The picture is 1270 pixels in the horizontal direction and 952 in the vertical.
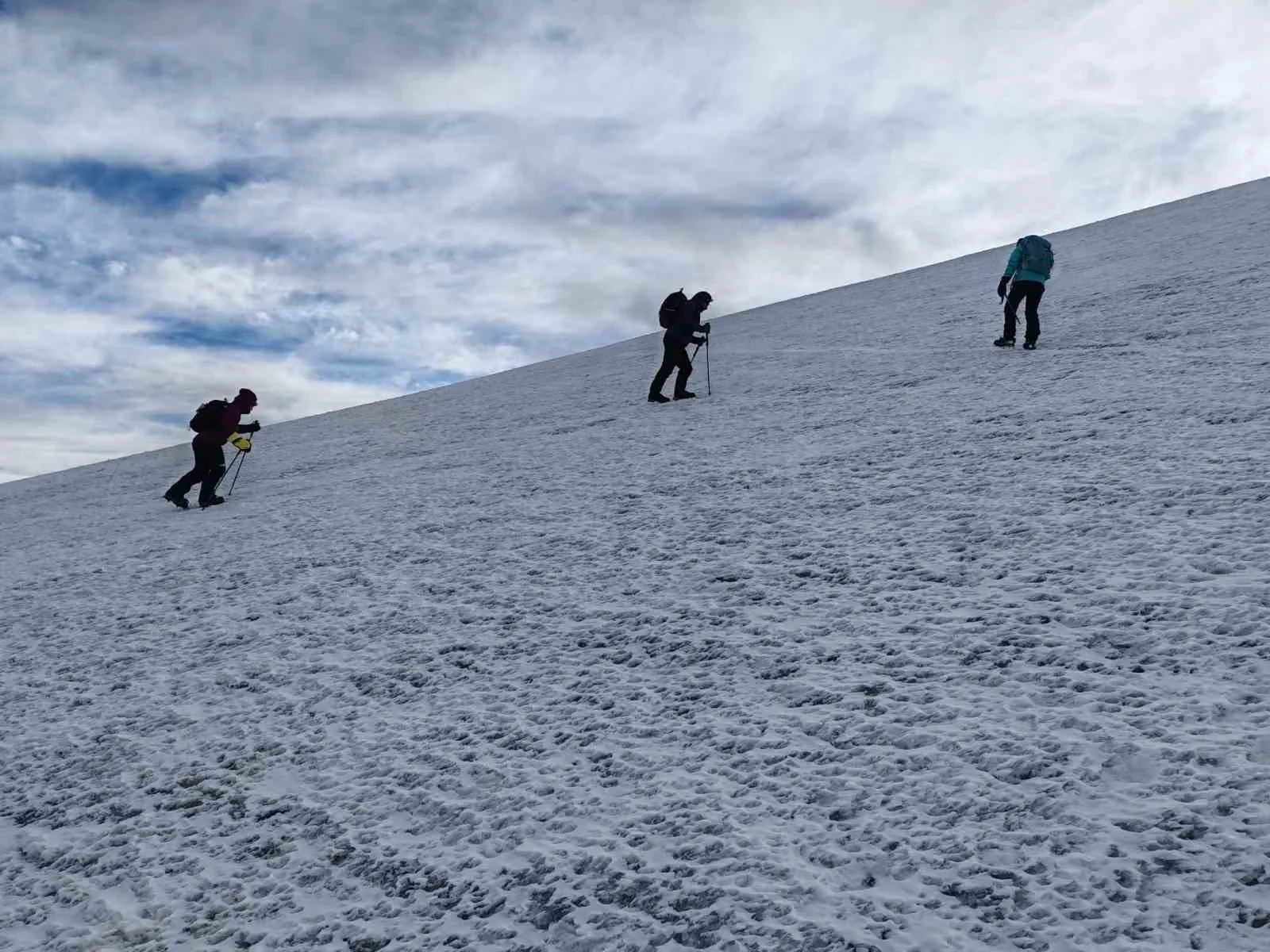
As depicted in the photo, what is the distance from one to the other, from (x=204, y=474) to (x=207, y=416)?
69 centimetres

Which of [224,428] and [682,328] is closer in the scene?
[224,428]

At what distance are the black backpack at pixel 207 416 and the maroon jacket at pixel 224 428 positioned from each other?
3cm

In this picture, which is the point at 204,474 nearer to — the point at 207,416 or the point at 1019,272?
the point at 207,416

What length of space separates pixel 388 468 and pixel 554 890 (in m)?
8.51

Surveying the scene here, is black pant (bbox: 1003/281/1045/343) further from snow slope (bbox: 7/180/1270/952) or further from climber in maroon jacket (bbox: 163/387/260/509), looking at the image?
climber in maroon jacket (bbox: 163/387/260/509)

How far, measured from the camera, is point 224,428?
1051cm

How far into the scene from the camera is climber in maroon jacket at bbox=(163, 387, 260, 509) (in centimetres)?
1046

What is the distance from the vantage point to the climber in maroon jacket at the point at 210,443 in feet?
34.3

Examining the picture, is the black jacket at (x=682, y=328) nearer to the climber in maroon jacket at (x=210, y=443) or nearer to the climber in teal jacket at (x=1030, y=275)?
the climber in teal jacket at (x=1030, y=275)

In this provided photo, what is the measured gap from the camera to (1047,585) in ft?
14.5

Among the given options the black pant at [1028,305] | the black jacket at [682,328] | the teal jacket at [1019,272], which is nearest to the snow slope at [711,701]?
the black pant at [1028,305]

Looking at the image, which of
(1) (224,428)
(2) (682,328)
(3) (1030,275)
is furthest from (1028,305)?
(1) (224,428)

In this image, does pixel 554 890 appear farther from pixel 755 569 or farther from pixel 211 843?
pixel 755 569

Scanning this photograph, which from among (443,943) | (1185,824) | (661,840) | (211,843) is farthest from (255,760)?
(1185,824)
